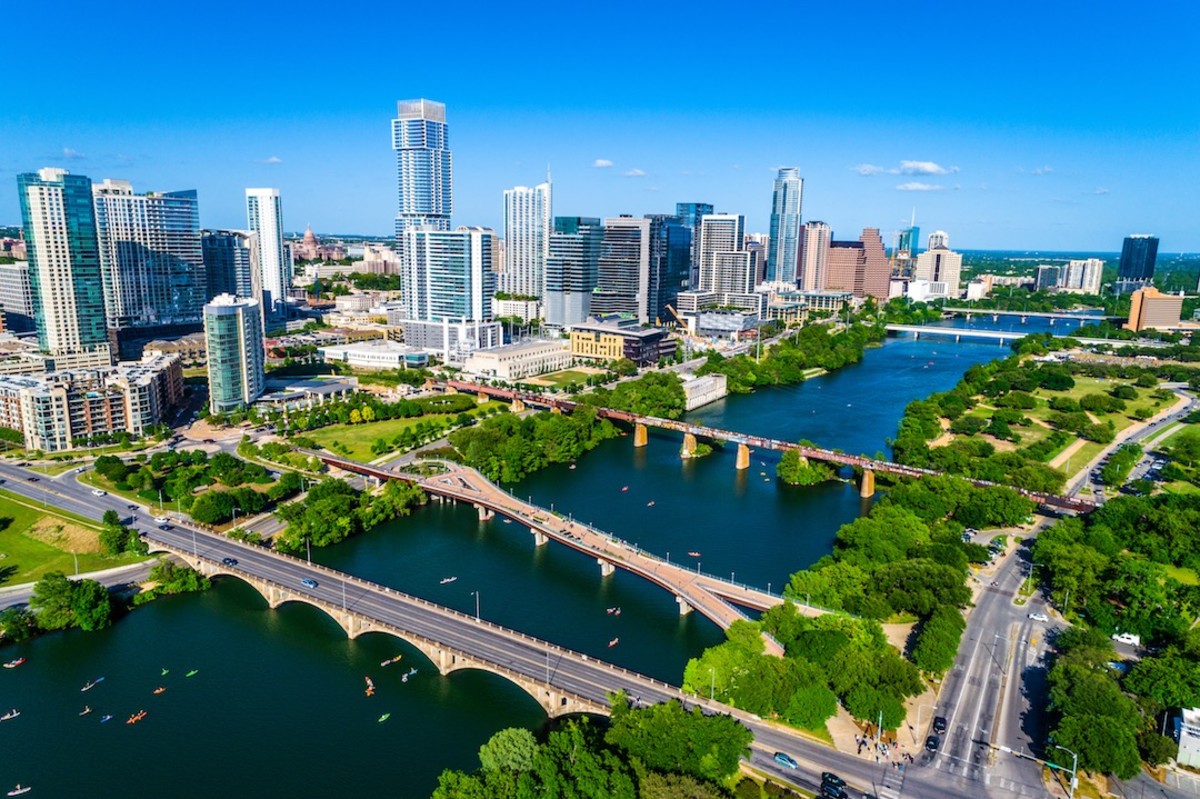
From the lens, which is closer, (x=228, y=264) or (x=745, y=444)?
(x=745, y=444)

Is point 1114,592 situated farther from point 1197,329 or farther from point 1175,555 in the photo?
point 1197,329

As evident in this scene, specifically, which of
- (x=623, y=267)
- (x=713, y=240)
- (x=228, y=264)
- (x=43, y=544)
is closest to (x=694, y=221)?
(x=713, y=240)

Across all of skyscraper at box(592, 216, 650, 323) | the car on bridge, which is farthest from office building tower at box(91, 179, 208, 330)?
the car on bridge

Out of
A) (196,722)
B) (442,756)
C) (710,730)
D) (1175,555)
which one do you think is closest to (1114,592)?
(1175,555)

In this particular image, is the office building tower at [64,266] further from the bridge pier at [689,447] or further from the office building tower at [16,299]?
the bridge pier at [689,447]

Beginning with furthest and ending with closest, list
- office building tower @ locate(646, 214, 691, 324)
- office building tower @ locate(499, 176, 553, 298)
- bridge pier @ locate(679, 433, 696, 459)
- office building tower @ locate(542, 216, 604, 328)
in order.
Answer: office building tower @ locate(499, 176, 553, 298)
office building tower @ locate(646, 214, 691, 324)
office building tower @ locate(542, 216, 604, 328)
bridge pier @ locate(679, 433, 696, 459)

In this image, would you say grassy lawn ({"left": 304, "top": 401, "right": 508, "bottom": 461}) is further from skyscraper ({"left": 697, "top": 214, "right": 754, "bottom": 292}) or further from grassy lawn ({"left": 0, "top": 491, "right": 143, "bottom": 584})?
skyscraper ({"left": 697, "top": 214, "right": 754, "bottom": 292})

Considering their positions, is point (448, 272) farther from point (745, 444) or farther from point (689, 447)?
point (745, 444)
